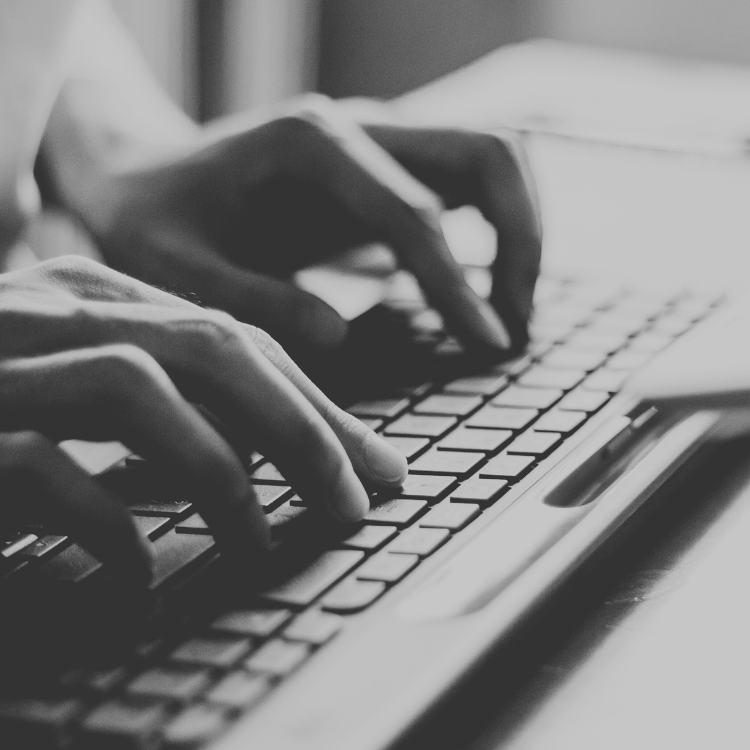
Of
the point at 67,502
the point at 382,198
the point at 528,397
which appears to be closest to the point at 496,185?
the point at 382,198

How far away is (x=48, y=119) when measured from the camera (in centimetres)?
90

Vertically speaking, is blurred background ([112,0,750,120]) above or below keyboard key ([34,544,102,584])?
above

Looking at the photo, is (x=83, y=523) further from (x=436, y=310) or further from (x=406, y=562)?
(x=436, y=310)

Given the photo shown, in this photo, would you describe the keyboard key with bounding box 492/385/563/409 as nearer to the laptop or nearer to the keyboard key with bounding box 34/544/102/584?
the laptop

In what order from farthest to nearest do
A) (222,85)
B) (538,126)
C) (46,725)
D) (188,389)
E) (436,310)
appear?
(222,85), (538,126), (436,310), (188,389), (46,725)

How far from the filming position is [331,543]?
1.24ft

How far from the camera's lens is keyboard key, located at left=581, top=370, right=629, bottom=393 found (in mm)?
531

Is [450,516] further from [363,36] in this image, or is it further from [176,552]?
[363,36]

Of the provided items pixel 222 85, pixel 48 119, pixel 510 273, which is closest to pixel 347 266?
pixel 510 273

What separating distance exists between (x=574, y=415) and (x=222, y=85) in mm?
1921

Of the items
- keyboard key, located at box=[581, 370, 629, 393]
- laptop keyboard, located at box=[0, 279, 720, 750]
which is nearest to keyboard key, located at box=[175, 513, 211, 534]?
laptop keyboard, located at box=[0, 279, 720, 750]

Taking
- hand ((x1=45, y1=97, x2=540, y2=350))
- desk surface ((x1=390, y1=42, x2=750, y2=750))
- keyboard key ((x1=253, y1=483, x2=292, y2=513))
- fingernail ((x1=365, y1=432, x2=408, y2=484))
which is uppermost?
hand ((x1=45, y1=97, x2=540, y2=350))

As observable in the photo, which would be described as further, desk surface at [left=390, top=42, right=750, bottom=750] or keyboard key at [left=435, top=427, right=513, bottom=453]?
keyboard key at [left=435, top=427, right=513, bottom=453]

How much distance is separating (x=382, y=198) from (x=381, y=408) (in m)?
0.16
